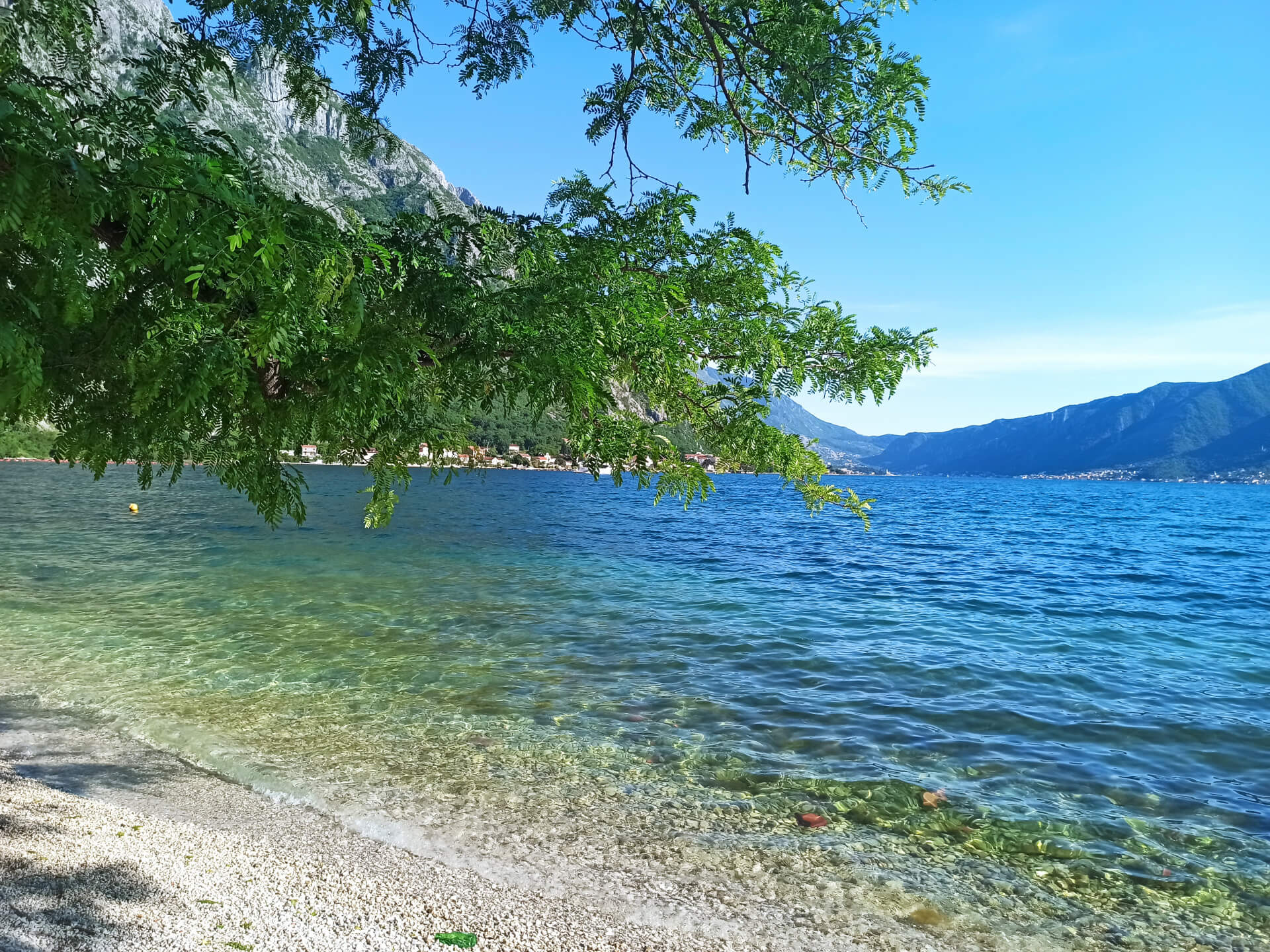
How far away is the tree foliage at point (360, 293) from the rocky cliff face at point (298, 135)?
0.27m

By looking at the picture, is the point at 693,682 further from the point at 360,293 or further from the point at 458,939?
the point at 360,293

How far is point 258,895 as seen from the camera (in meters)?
5.76

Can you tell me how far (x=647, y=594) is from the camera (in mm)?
25516

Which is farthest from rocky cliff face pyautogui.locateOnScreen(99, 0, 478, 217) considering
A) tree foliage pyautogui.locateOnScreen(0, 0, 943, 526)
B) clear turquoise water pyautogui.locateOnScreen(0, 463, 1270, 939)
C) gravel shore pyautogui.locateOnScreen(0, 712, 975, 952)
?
clear turquoise water pyautogui.locateOnScreen(0, 463, 1270, 939)

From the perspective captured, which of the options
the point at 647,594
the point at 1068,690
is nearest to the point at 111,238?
the point at 1068,690

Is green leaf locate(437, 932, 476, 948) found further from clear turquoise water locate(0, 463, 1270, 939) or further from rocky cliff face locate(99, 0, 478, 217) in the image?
rocky cliff face locate(99, 0, 478, 217)

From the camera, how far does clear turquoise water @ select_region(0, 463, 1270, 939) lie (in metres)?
9.16

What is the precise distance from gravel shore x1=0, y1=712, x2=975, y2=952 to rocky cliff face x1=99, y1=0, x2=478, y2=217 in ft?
15.6

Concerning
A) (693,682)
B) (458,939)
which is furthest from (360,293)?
(693,682)

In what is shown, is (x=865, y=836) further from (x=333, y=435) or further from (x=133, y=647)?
(x=133, y=647)

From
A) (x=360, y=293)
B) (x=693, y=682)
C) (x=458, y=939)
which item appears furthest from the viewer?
(x=693, y=682)

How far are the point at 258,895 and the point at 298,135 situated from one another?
20.0 feet

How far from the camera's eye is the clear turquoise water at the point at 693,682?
916 cm

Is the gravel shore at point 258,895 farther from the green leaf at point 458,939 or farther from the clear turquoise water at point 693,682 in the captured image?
the clear turquoise water at point 693,682
